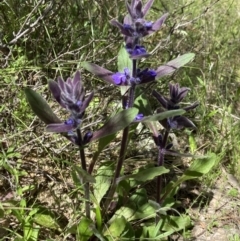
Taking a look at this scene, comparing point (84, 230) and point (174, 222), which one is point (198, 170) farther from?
point (84, 230)

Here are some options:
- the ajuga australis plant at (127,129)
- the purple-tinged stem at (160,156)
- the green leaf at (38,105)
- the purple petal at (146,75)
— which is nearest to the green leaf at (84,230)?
the ajuga australis plant at (127,129)

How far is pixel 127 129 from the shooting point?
154 centimetres

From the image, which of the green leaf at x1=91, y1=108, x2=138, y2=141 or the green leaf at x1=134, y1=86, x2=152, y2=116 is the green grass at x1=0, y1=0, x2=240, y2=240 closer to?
the green leaf at x1=134, y1=86, x2=152, y2=116

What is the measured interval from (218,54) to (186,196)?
1.08 m

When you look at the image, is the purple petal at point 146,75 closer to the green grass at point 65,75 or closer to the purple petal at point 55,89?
the purple petal at point 55,89

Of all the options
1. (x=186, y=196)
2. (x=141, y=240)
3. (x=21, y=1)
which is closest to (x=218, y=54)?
(x=186, y=196)

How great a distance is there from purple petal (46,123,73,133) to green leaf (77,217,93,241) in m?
0.40

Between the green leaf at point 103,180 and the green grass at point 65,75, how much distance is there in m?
0.12

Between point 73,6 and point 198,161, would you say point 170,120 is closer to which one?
point 198,161

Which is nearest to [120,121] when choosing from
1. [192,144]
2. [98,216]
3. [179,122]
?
[179,122]

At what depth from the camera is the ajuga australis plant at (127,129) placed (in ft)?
4.51

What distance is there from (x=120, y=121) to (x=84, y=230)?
0.49 meters

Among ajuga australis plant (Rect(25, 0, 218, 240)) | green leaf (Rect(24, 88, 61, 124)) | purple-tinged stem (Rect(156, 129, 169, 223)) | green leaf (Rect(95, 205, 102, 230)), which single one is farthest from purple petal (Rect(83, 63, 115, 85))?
green leaf (Rect(95, 205, 102, 230))

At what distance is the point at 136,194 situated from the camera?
5.98 feet
